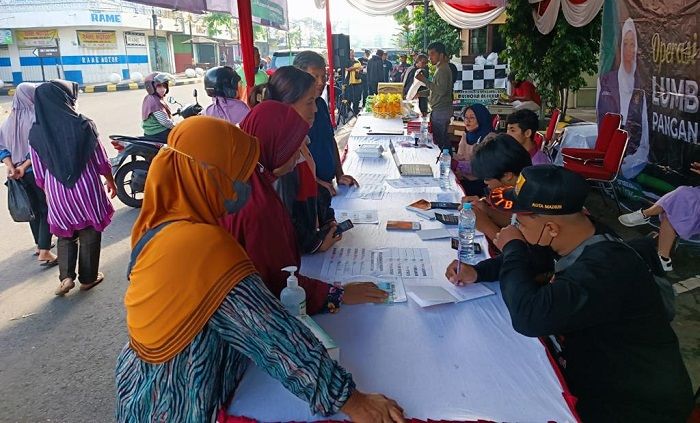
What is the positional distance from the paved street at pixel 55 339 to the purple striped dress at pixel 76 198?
508mm

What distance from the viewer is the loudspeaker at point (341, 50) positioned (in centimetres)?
1222

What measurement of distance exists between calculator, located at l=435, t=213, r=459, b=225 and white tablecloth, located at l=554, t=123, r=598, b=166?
4.16 metres

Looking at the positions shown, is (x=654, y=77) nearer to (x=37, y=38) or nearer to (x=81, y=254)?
(x=81, y=254)

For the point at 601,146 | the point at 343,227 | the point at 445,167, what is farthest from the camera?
the point at 601,146

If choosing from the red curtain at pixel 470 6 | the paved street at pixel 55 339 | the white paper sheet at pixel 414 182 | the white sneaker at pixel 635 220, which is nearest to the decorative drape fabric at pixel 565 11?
the red curtain at pixel 470 6

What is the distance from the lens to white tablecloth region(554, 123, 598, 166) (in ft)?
20.3

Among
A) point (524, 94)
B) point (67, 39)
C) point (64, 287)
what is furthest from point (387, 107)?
point (67, 39)

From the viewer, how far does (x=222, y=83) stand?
4746 millimetres

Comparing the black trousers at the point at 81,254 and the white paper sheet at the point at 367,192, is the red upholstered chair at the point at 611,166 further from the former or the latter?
the black trousers at the point at 81,254

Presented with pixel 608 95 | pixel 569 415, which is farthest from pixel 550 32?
pixel 569 415

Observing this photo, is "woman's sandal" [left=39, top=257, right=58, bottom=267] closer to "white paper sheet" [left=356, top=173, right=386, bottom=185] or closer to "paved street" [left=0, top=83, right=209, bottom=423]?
"paved street" [left=0, top=83, right=209, bottom=423]

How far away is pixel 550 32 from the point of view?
27.1 ft

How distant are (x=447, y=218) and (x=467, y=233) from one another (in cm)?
37

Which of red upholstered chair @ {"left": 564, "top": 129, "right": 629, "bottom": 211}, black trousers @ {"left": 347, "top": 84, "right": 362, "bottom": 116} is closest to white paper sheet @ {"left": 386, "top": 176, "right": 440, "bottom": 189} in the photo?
red upholstered chair @ {"left": 564, "top": 129, "right": 629, "bottom": 211}
